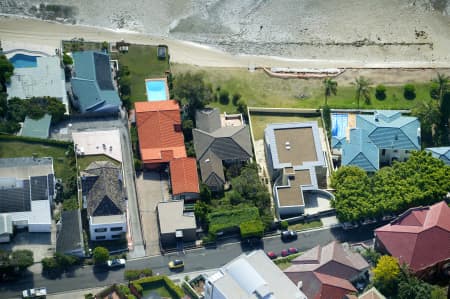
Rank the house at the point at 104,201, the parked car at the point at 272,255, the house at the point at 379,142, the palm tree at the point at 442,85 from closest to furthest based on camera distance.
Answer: the house at the point at 104,201, the parked car at the point at 272,255, the house at the point at 379,142, the palm tree at the point at 442,85

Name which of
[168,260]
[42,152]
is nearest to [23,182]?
[42,152]

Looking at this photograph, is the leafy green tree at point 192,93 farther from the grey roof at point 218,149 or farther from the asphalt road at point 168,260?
the asphalt road at point 168,260

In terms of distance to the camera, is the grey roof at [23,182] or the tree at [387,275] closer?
the tree at [387,275]

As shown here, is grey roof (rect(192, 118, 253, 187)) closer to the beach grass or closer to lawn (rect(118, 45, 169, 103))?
the beach grass

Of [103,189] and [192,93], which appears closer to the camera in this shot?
[103,189]

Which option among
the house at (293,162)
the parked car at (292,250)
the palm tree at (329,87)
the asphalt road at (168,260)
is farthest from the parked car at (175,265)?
the palm tree at (329,87)

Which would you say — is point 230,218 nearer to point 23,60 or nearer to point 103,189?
point 103,189

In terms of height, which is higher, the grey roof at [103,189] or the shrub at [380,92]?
the shrub at [380,92]
